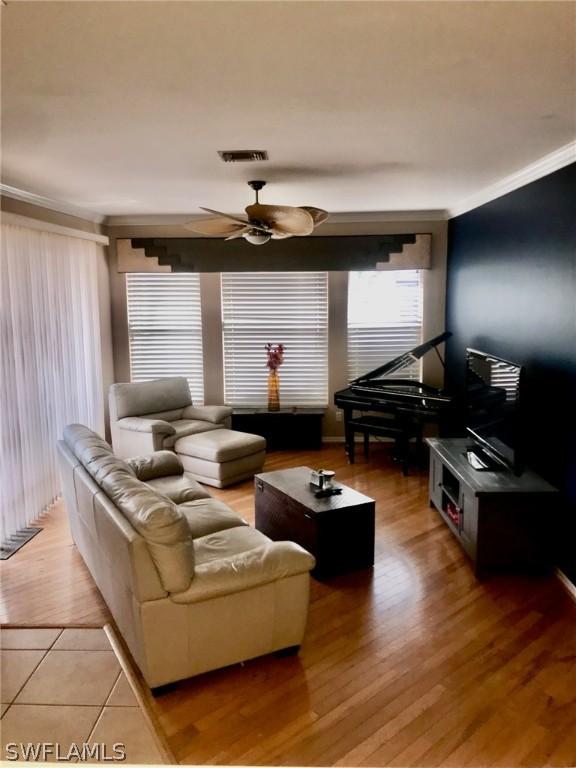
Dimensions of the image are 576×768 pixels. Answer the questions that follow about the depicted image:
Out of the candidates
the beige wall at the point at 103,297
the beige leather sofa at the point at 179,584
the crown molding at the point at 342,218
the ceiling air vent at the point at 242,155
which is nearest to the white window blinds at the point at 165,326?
the beige wall at the point at 103,297

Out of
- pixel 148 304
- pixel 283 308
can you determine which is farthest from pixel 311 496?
pixel 148 304

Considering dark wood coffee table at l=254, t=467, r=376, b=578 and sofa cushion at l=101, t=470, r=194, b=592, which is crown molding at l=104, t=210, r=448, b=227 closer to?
dark wood coffee table at l=254, t=467, r=376, b=578

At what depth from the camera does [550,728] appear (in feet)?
7.04

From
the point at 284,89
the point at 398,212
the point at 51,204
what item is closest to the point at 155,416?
the point at 51,204

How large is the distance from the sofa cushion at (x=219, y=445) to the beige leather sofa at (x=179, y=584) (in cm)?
195

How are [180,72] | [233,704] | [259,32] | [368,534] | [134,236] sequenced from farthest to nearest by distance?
[134,236] < [368,534] < [233,704] < [180,72] < [259,32]

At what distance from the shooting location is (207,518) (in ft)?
10.5

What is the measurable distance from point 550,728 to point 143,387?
449cm

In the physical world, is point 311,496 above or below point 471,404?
below

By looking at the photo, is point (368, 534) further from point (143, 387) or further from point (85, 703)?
point (143, 387)

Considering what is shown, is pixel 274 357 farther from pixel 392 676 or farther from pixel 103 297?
pixel 392 676

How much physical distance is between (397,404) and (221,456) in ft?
5.67

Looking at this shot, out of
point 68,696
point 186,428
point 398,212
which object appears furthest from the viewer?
point 398,212

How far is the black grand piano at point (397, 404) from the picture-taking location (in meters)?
4.93
